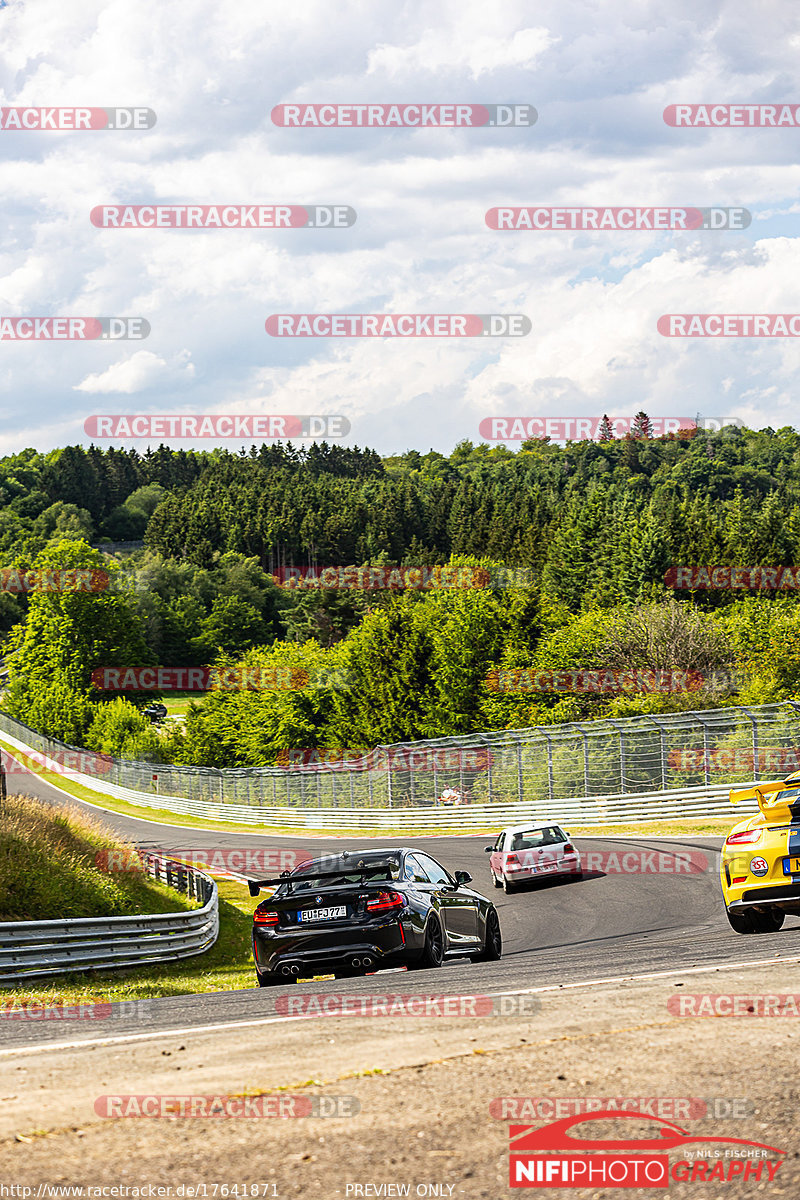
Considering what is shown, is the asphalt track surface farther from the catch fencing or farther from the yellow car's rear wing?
the catch fencing

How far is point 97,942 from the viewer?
14.7 m

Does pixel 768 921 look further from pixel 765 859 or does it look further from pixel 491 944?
pixel 491 944

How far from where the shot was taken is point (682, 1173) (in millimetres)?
4215

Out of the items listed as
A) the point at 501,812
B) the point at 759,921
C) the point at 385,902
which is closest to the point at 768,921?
the point at 759,921

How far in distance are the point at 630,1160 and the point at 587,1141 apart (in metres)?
0.21

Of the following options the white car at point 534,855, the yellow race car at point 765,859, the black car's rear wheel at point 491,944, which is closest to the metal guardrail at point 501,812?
the white car at point 534,855

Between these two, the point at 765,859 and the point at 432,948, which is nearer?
the point at 765,859

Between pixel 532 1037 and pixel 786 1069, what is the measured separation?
138 centimetres

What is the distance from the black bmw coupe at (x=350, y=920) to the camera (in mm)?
10586

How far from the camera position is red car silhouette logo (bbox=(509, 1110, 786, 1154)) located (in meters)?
4.40

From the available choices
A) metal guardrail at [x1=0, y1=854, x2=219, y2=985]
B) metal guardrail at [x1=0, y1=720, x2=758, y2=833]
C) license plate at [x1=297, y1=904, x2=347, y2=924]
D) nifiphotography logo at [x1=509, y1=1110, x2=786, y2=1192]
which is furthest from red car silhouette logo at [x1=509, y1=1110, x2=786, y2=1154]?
metal guardrail at [x1=0, y1=720, x2=758, y2=833]

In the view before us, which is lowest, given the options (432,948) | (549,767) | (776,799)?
(549,767)

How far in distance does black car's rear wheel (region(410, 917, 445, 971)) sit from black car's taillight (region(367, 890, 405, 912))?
22.3 inches

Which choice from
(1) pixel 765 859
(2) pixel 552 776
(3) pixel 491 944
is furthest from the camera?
(2) pixel 552 776
